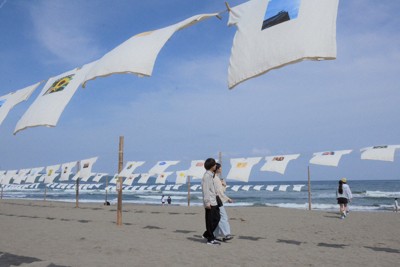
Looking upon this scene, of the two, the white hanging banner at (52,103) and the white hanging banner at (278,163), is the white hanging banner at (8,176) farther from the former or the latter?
the white hanging banner at (52,103)

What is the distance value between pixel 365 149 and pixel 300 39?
11.5 metres

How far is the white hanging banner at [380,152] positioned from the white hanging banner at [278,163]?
3.04 m

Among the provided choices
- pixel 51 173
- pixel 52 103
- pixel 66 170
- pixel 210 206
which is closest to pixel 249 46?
pixel 210 206

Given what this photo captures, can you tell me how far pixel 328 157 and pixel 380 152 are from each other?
85.9 inches

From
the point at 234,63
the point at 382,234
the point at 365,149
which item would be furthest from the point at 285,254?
the point at 365,149

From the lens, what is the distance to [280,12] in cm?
481

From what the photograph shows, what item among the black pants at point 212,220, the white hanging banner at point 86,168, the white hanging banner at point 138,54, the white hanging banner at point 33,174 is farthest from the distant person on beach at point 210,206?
the white hanging banner at point 33,174

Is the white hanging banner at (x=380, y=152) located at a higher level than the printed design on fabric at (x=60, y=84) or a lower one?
lower

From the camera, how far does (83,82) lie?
6.12 m

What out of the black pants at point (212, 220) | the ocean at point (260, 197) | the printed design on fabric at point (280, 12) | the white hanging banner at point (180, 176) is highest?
the printed design on fabric at point (280, 12)

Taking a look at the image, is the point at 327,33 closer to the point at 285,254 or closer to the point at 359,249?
the point at 285,254

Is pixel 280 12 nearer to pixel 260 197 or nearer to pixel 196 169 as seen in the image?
pixel 196 169

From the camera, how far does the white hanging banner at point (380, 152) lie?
1364cm

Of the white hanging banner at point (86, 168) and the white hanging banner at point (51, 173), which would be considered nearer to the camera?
the white hanging banner at point (86, 168)
